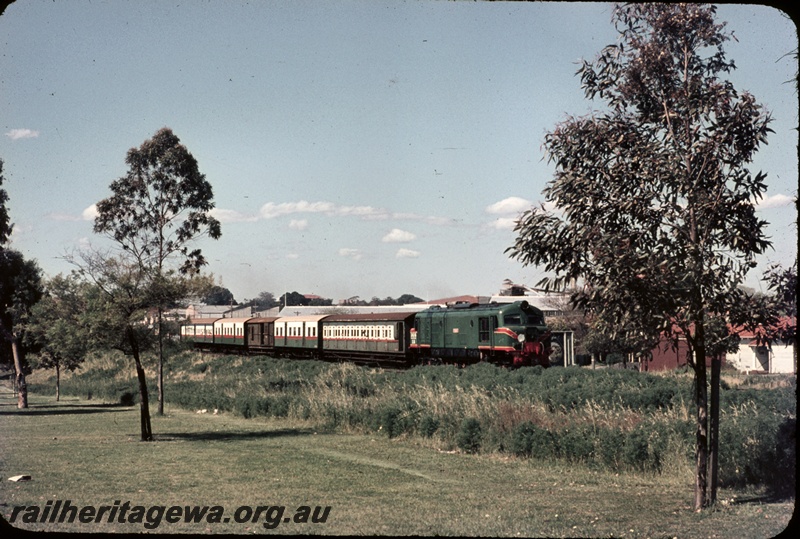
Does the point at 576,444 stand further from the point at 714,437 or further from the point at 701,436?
the point at 701,436

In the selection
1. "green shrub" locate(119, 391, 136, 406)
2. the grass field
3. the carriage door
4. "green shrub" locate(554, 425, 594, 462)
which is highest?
the carriage door

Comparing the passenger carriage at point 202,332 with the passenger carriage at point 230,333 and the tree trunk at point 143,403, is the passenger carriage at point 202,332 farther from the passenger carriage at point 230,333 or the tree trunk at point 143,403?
the tree trunk at point 143,403

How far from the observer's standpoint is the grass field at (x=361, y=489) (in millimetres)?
10219

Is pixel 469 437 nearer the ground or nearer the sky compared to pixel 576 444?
nearer the ground

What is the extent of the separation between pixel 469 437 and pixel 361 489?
5126mm

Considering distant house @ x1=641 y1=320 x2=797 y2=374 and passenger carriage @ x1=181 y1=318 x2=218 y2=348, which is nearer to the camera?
distant house @ x1=641 y1=320 x2=797 y2=374

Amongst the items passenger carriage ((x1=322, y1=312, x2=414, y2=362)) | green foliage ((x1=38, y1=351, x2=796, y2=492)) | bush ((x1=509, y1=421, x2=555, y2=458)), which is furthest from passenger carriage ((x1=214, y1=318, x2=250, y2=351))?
bush ((x1=509, y1=421, x2=555, y2=458))

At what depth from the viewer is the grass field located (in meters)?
10.2

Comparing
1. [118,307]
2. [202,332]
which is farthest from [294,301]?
[118,307]

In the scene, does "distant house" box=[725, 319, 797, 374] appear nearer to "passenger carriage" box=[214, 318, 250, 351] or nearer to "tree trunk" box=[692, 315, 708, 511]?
"passenger carriage" box=[214, 318, 250, 351]

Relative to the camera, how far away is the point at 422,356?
3684cm

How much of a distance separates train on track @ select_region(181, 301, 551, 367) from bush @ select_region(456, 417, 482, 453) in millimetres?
11685

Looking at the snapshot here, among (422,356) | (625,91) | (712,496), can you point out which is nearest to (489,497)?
(712,496)

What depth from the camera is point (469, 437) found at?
17.7 meters
